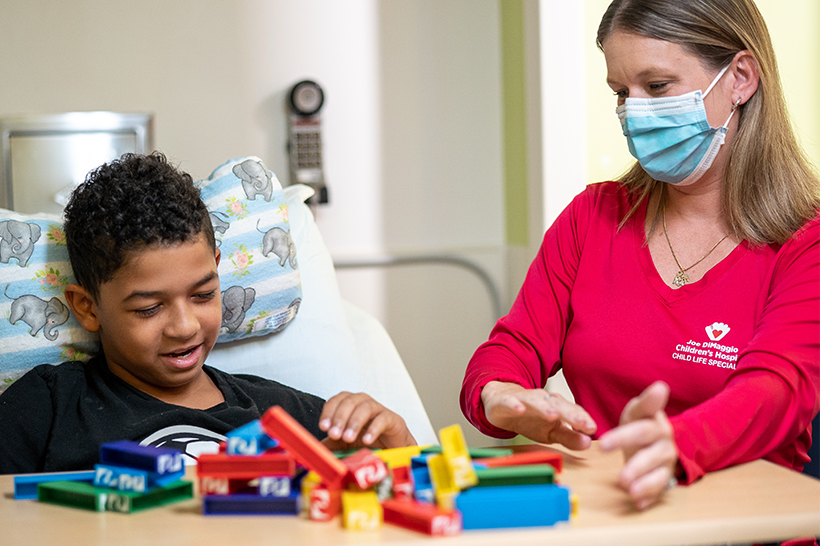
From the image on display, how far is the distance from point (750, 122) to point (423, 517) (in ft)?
3.03

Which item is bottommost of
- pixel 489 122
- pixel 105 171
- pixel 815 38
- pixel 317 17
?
pixel 105 171

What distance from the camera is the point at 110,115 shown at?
6.28ft

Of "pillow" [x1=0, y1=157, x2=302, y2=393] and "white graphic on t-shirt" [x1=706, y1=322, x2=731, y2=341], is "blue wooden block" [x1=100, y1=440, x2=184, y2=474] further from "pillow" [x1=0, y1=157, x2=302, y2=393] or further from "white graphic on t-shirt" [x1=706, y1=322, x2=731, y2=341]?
"white graphic on t-shirt" [x1=706, y1=322, x2=731, y2=341]

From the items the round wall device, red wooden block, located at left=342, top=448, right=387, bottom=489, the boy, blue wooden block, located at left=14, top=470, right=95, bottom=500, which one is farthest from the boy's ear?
the round wall device

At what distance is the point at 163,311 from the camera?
1.17 meters

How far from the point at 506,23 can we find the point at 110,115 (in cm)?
121

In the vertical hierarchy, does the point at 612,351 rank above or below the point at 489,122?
below

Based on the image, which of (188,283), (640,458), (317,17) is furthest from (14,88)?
(640,458)

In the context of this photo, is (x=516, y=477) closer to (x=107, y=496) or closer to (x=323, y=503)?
(x=323, y=503)

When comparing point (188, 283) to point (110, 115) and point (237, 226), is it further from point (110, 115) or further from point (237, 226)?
point (110, 115)

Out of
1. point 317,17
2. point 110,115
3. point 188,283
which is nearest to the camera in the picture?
point 188,283

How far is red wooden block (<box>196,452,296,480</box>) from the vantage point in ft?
2.24

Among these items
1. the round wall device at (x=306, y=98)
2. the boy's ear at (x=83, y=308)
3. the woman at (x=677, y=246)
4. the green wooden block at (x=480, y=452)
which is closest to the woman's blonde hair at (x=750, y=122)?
the woman at (x=677, y=246)

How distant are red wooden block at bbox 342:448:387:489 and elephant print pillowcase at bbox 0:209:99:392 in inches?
31.6
